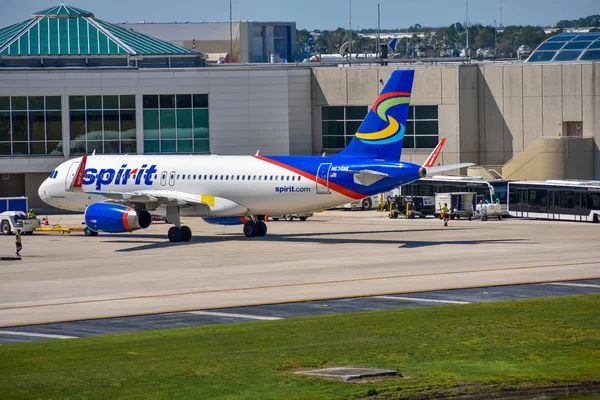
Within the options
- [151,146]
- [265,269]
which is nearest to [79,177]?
[265,269]

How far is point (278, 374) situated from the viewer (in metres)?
24.8

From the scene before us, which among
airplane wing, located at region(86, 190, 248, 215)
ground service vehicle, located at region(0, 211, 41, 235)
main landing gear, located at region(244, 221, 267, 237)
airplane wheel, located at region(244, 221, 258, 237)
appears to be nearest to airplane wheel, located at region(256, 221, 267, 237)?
main landing gear, located at region(244, 221, 267, 237)

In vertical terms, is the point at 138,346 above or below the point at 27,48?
below

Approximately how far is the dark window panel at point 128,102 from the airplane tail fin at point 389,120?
39921 millimetres

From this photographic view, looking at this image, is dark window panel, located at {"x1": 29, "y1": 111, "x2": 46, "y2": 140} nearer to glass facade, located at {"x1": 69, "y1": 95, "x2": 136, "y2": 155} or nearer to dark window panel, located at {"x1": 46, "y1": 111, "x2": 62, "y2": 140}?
dark window panel, located at {"x1": 46, "y1": 111, "x2": 62, "y2": 140}

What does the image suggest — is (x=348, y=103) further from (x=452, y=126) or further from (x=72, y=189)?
(x=72, y=189)

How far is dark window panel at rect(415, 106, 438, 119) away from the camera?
3676 inches

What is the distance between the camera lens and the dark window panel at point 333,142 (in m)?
96.5

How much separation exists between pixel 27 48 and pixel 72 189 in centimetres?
3642

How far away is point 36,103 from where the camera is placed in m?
92.5

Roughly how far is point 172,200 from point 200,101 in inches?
1353

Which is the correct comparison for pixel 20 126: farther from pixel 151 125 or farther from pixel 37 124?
pixel 151 125

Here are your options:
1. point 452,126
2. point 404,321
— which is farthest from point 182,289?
point 452,126

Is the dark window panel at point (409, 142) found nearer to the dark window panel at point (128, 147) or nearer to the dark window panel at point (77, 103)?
the dark window panel at point (128, 147)
